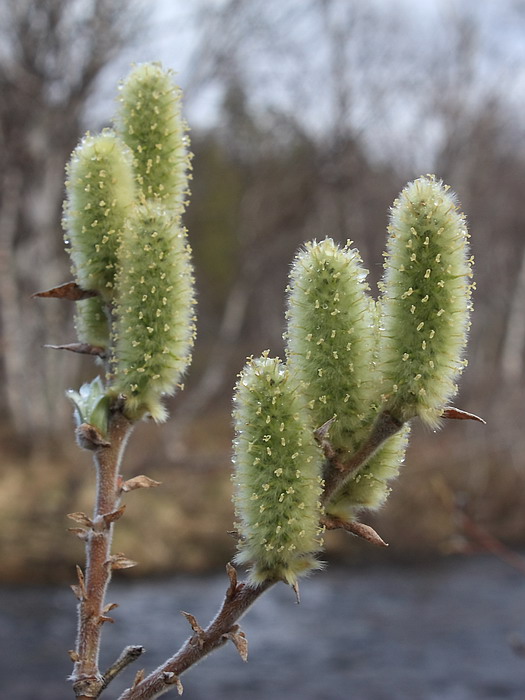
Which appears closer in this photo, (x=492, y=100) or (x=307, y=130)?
(x=307, y=130)

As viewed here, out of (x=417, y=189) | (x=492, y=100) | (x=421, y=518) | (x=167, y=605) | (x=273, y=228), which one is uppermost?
(x=492, y=100)

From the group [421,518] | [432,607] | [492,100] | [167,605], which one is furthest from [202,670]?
[492,100]

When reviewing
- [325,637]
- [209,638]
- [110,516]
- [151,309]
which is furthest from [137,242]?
[325,637]

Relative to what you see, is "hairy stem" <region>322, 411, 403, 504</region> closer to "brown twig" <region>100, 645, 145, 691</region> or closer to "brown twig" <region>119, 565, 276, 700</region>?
"brown twig" <region>119, 565, 276, 700</region>

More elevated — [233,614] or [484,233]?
[484,233]

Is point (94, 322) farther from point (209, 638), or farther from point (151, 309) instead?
point (209, 638)

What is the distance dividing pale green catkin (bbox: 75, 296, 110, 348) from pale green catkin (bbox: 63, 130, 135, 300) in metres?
0.05

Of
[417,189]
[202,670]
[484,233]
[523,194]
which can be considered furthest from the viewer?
[523,194]

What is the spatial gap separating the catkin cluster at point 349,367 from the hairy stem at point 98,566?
0.93 feet

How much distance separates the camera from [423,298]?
4.39 feet

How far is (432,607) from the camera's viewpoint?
11969mm

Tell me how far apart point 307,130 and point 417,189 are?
14996 millimetres

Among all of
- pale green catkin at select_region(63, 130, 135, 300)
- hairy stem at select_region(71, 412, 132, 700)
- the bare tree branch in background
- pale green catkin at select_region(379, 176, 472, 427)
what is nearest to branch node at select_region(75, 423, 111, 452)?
hairy stem at select_region(71, 412, 132, 700)

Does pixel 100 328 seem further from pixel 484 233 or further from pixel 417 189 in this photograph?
pixel 484 233
